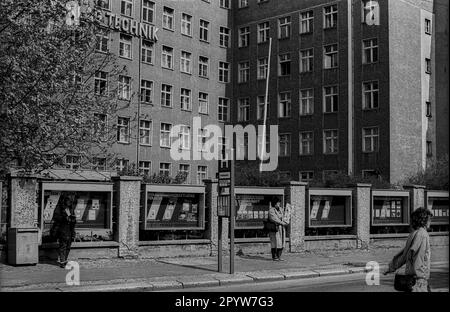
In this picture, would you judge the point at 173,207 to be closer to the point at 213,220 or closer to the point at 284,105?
the point at 213,220

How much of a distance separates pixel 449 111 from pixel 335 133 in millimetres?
48907

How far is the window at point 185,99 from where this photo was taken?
182 ft

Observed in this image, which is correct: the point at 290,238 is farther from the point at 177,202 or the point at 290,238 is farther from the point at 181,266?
the point at 181,266

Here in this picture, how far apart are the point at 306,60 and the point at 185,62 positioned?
35.7 feet

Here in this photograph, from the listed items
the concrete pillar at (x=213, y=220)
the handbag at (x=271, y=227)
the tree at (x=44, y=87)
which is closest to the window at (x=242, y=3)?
the tree at (x=44, y=87)

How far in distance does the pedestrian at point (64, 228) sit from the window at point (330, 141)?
38.3 meters

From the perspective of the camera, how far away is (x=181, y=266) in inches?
661

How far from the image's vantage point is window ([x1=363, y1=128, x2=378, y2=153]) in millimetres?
49750

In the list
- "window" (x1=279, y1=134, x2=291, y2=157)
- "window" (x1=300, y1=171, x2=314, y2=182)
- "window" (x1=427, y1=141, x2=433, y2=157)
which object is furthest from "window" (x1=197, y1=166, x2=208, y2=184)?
"window" (x1=427, y1=141, x2=433, y2=157)

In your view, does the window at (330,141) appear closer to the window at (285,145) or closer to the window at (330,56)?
the window at (285,145)

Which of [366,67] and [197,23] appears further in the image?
[197,23]

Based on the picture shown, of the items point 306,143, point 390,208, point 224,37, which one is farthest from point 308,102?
point 390,208

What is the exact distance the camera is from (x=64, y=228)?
15859mm
